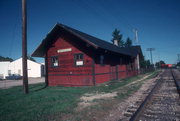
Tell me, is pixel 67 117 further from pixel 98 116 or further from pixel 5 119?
pixel 5 119

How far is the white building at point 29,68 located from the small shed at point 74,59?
23595 millimetres

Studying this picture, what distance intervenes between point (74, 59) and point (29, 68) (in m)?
30.9

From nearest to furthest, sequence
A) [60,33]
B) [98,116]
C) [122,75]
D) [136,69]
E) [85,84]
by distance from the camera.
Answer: [98,116]
[85,84]
[60,33]
[122,75]
[136,69]

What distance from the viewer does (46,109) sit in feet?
21.1

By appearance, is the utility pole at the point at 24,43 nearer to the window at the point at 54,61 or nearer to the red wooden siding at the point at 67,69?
the red wooden siding at the point at 67,69

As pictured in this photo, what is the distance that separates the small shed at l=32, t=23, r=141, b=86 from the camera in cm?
1399

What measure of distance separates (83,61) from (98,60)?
66.0 inches

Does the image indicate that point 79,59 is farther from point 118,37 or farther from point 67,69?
point 118,37

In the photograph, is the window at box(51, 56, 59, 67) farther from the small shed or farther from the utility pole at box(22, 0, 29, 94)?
the utility pole at box(22, 0, 29, 94)

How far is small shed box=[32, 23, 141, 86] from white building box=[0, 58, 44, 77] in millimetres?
23595

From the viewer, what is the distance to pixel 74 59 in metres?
14.9

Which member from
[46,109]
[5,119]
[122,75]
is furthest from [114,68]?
[5,119]

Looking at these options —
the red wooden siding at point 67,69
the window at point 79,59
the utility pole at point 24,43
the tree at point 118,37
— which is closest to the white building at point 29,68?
the red wooden siding at point 67,69

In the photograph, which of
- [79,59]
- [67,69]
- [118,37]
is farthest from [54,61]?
[118,37]
